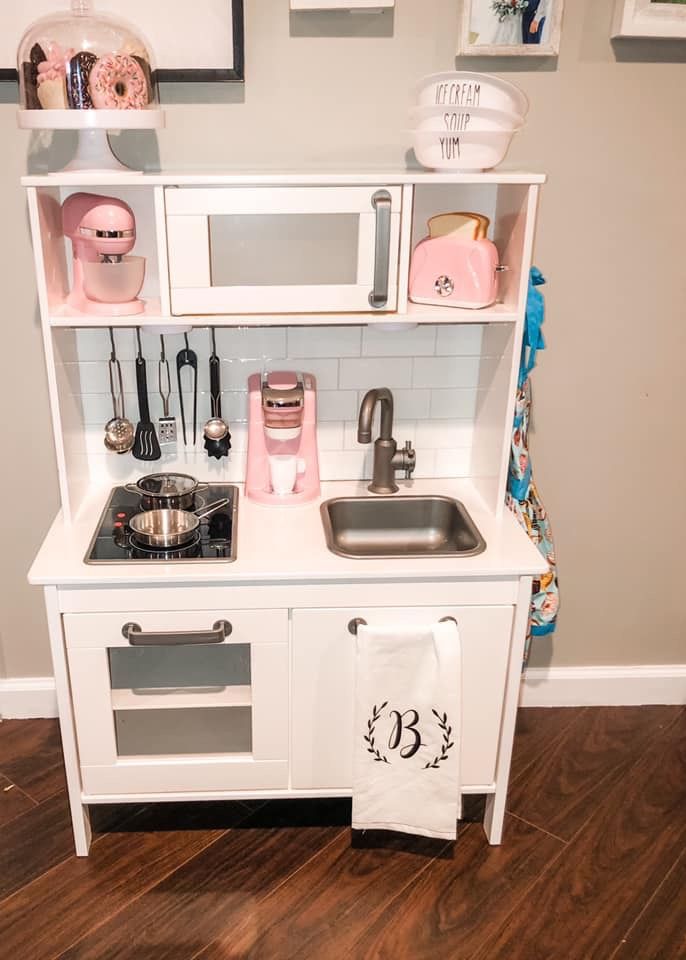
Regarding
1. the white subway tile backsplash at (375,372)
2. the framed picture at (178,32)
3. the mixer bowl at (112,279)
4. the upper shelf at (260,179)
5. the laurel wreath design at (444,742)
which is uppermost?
the framed picture at (178,32)

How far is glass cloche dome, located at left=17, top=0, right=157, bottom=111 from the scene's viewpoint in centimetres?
173

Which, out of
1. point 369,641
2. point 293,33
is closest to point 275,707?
point 369,641

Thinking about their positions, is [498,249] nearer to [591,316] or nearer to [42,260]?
[591,316]

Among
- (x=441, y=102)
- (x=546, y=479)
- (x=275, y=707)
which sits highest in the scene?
(x=441, y=102)

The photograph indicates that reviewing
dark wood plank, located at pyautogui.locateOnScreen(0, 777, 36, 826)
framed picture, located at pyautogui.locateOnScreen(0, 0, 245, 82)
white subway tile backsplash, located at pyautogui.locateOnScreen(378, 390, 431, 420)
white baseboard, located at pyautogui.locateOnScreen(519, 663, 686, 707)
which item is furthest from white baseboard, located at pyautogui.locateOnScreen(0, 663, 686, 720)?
framed picture, located at pyautogui.locateOnScreen(0, 0, 245, 82)

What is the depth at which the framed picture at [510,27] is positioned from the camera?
1978mm

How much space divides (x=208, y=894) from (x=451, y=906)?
0.58m

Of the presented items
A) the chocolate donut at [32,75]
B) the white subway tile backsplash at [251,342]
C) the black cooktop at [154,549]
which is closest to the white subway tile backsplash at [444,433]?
the white subway tile backsplash at [251,342]

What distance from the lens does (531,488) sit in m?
2.31

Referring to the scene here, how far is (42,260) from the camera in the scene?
1.81m

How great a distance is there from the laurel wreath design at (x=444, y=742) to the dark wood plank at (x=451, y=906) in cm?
31

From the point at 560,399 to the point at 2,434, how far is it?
1.54m

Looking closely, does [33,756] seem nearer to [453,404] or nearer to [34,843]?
[34,843]

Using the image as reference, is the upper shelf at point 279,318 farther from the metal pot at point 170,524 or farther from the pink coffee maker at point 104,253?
the metal pot at point 170,524
